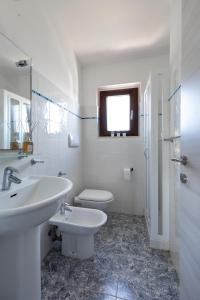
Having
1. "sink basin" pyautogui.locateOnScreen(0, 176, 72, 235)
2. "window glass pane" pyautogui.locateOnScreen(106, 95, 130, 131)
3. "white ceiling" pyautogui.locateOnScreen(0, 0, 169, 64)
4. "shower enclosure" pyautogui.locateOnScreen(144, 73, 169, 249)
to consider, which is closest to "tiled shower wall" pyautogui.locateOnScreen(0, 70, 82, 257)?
"sink basin" pyautogui.locateOnScreen(0, 176, 72, 235)

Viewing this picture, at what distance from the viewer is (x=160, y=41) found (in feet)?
6.62

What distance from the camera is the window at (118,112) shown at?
251 cm

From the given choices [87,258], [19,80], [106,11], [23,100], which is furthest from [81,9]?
[87,258]

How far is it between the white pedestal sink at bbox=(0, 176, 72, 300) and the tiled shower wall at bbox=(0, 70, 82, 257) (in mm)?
232

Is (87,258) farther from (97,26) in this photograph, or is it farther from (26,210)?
(97,26)

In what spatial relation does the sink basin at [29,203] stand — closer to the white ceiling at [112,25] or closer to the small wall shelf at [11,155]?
the small wall shelf at [11,155]

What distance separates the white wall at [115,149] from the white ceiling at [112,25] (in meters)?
0.21

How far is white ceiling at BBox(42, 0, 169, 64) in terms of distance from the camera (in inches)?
60.4

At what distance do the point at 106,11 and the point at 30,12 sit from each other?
713 millimetres

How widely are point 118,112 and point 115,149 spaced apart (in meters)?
0.61

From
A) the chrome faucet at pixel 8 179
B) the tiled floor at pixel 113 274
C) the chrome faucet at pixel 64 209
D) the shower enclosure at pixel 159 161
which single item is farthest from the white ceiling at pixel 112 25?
the tiled floor at pixel 113 274

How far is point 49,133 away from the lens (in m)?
1.60

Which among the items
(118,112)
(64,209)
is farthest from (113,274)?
(118,112)

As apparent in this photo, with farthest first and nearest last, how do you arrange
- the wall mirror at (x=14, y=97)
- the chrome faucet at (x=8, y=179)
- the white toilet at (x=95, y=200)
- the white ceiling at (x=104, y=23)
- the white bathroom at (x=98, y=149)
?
the white toilet at (x=95, y=200), the white ceiling at (x=104, y=23), the wall mirror at (x=14, y=97), the chrome faucet at (x=8, y=179), the white bathroom at (x=98, y=149)
